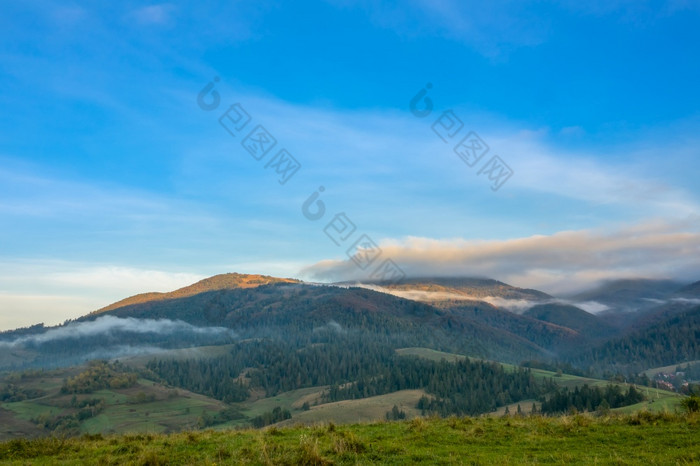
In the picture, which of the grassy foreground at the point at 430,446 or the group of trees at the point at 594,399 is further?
the group of trees at the point at 594,399

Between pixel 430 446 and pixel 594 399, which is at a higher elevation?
pixel 430 446

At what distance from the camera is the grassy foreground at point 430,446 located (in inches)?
696

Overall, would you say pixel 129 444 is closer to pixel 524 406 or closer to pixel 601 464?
pixel 601 464

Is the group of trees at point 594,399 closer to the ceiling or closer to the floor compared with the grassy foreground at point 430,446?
closer to the floor

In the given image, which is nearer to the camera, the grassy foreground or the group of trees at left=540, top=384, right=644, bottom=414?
the grassy foreground

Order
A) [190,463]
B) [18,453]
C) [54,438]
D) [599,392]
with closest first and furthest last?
[190,463], [18,453], [54,438], [599,392]

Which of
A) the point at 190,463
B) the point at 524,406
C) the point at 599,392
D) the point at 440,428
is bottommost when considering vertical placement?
the point at 524,406

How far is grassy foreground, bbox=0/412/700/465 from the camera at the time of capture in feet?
58.0

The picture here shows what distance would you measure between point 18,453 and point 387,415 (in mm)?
153066

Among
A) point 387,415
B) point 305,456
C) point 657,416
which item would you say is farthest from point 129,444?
point 387,415

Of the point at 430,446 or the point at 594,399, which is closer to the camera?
the point at 430,446

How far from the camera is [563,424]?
2344 centimetres

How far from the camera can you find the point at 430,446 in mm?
21234

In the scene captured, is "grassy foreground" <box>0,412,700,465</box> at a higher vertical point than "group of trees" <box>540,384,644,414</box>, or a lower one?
higher
